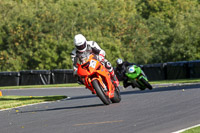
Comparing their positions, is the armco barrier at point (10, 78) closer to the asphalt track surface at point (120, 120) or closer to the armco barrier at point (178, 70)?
the armco barrier at point (178, 70)

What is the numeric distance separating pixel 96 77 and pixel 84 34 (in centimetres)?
4207

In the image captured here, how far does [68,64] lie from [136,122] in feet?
139

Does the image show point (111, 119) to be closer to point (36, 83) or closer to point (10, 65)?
point (36, 83)

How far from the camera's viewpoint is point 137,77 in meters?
17.9

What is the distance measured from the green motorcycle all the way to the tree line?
32859mm

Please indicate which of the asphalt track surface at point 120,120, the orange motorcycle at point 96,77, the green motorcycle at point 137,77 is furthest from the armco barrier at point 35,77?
the asphalt track surface at point 120,120

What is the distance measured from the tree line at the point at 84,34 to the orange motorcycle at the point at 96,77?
1525 inches

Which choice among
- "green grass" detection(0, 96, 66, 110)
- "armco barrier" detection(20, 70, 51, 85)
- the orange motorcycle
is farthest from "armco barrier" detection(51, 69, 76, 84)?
the orange motorcycle

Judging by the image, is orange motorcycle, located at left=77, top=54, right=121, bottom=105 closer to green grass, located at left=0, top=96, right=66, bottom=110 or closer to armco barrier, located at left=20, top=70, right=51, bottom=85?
green grass, located at left=0, top=96, right=66, bottom=110

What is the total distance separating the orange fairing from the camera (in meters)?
11.6

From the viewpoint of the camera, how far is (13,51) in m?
58.3

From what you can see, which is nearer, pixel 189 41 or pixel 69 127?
pixel 69 127

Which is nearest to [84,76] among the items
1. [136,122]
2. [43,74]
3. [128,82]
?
[136,122]

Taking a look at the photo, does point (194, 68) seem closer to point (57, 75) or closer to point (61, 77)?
point (61, 77)
